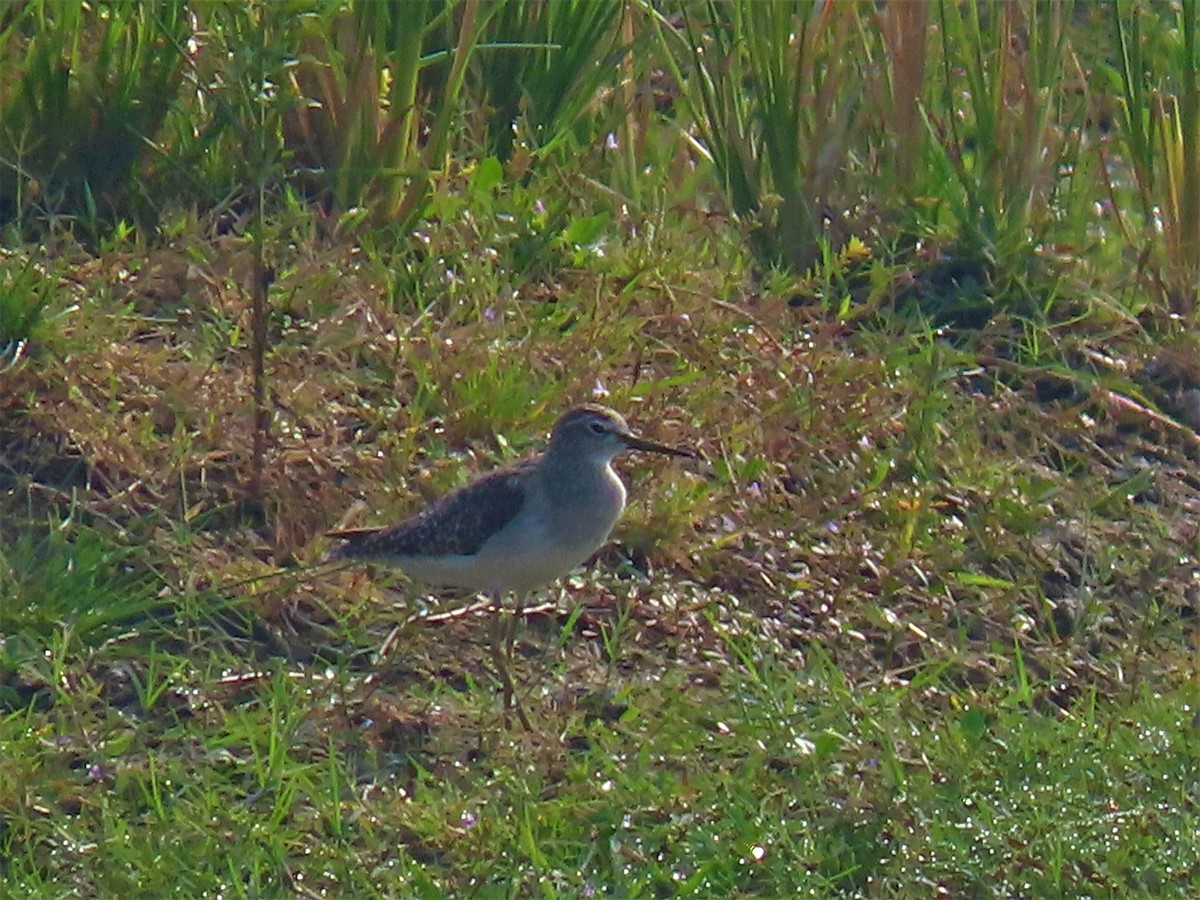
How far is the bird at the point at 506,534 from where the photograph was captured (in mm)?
5461

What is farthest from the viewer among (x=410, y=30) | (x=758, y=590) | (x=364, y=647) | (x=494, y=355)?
(x=410, y=30)

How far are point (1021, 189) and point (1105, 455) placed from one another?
3.80 ft

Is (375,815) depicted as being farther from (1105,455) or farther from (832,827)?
(1105,455)

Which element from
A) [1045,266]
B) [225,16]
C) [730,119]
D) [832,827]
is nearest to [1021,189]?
[1045,266]

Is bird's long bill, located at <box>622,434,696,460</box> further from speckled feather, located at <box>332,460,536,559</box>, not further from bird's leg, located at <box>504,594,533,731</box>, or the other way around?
bird's leg, located at <box>504,594,533,731</box>

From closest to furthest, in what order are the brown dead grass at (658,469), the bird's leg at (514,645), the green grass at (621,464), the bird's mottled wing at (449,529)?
the green grass at (621,464) < the bird's leg at (514,645) < the bird's mottled wing at (449,529) < the brown dead grass at (658,469)

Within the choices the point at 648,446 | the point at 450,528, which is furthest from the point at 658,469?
the point at 450,528

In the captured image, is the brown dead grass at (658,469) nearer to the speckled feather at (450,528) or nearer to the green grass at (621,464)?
the green grass at (621,464)

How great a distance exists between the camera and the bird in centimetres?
546

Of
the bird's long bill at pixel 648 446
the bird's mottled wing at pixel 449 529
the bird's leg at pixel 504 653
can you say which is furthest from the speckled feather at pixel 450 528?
the bird's long bill at pixel 648 446

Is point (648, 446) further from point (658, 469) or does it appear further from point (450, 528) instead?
point (450, 528)

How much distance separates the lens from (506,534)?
550 centimetres

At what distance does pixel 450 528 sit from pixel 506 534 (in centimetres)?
14

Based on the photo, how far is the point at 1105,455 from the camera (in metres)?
6.63
